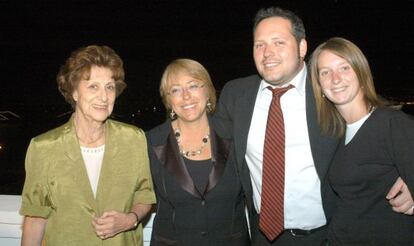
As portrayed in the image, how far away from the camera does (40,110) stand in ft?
55.8

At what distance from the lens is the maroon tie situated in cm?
229

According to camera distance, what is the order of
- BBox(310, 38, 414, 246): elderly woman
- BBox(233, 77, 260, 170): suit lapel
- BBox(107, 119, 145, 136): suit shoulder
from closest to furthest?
BBox(310, 38, 414, 246): elderly woman < BBox(107, 119, 145, 136): suit shoulder < BBox(233, 77, 260, 170): suit lapel

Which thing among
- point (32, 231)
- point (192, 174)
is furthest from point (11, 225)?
point (192, 174)

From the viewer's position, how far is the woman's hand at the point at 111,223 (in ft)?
6.38

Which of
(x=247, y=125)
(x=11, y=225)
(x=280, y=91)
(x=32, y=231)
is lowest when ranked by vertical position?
(x=11, y=225)

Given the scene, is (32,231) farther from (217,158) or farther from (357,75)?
(357,75)

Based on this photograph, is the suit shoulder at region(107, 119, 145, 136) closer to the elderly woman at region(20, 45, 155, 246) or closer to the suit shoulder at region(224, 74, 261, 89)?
the elderly woman at region(20, 45, 155, 246)

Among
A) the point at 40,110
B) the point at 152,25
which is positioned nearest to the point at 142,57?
the point at 152,25

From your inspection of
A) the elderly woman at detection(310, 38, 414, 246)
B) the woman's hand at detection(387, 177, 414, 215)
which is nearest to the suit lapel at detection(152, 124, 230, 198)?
the elderly woman at detection(310, 38, 414, 246)

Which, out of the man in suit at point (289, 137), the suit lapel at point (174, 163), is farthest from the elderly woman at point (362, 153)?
the suit lapel at point (174, 163)

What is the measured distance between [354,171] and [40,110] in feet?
56.7

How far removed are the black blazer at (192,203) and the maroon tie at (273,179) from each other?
158 millimetres

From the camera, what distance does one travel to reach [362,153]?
196cm

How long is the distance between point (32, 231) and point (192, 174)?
37.2 inches
